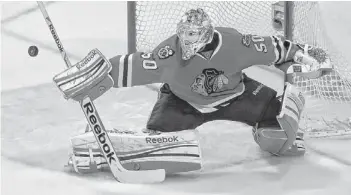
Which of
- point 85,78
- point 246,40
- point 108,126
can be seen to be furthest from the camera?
point 108,126

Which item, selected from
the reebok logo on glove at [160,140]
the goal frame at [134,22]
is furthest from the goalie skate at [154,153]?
the goal frame at [134,22]

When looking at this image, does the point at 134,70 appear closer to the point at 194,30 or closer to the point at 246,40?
the point at 194,30

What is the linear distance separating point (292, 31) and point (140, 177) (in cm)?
108

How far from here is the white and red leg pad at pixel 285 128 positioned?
2.26 meters

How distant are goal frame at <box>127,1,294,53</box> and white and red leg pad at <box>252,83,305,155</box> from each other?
726 millimetres

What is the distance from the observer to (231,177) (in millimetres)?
2211

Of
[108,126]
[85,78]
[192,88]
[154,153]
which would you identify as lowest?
[108,126]

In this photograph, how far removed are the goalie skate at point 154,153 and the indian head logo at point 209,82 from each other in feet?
0.39

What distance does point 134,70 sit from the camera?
2.17m

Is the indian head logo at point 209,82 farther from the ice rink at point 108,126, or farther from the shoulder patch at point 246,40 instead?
the ice rink at point 108,126

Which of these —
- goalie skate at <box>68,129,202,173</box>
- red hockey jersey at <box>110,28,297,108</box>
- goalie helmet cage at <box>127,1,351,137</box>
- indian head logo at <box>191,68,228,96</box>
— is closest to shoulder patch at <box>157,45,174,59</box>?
red hockey jersey at <box>110,28,297,108</box>

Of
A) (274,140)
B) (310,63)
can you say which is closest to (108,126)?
(274,140)

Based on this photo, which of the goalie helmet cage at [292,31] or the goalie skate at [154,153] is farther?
the goalie helmet cage at [292,31]

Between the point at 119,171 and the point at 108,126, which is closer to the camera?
the point at 119,171
